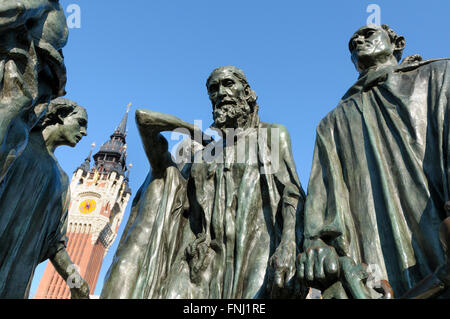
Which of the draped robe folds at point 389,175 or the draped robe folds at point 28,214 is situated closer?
the draped robe folds at point 389,175

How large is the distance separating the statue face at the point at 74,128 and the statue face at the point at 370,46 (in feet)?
11.6

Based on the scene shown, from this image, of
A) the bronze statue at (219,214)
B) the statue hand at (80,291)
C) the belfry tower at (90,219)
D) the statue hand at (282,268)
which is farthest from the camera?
the belfry tower at (90,219)

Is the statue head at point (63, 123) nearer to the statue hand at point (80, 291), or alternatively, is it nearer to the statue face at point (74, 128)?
the statue face at point (74, 128)

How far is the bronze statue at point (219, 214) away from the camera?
124 inches

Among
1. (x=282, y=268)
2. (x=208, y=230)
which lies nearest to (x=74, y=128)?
(x=208, y=230)

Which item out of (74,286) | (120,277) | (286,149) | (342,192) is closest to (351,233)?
(342,192)

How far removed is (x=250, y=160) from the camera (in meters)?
3.75

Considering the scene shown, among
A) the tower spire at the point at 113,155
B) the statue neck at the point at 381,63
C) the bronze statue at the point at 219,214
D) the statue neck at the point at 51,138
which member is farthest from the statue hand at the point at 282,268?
the tower spire at the point at 113,155

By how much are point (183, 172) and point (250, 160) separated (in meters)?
0.84

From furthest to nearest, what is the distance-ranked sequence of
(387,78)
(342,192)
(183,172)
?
(183,172) < (387,78) < (342,192)

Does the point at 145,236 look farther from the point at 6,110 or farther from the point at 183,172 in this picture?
the point at 6,110

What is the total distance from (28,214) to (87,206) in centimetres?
5940

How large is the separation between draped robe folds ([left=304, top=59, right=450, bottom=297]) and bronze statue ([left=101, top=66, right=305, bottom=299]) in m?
0.42

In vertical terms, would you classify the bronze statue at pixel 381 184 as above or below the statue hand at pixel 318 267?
above
